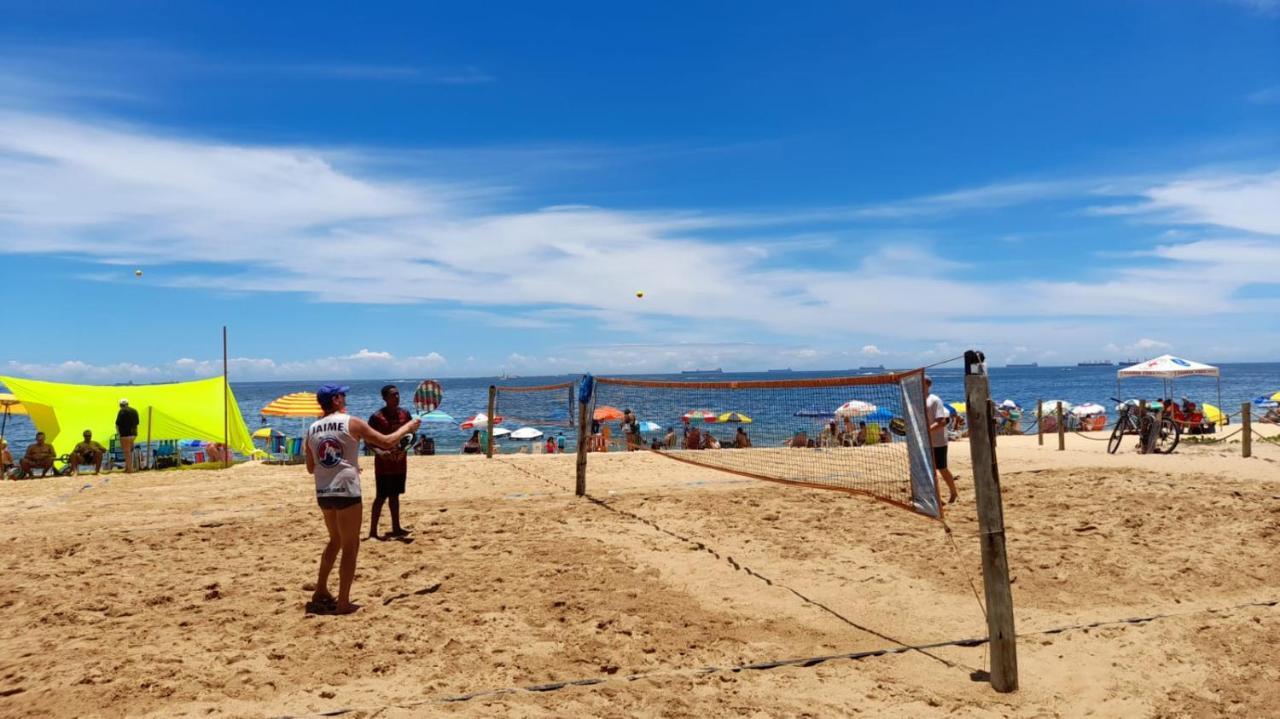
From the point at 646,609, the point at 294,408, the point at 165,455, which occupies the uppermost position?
the point at 294,408

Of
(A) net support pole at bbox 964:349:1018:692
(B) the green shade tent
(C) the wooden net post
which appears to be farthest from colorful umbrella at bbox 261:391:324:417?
(A) net support pole at bbox 964:349:1018:692

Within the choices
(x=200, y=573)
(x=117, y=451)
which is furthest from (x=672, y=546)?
(x=117, y=451)

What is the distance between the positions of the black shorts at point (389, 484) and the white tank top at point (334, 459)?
2.38m

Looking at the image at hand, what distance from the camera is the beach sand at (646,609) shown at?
14.9 ft

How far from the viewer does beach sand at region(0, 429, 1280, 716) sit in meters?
4.53

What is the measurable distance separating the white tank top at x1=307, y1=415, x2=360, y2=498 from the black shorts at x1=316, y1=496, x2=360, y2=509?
23 mm

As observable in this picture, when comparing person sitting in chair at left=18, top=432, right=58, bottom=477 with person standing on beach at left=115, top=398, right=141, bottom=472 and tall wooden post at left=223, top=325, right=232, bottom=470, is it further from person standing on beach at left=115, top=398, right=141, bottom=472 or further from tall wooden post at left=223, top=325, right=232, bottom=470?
tall wooden post at left=223, top=325, right=232, bottom=470

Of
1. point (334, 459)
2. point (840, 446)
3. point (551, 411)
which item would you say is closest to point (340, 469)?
point (334, 459)

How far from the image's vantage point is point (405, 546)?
25.6 ft

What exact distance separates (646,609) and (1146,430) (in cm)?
1464

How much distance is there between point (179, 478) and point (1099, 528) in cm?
1342

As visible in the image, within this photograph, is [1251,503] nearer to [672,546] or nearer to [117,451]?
[672,546]

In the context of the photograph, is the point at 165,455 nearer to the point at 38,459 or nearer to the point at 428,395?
the point at 38,459

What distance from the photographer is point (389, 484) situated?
792cm
